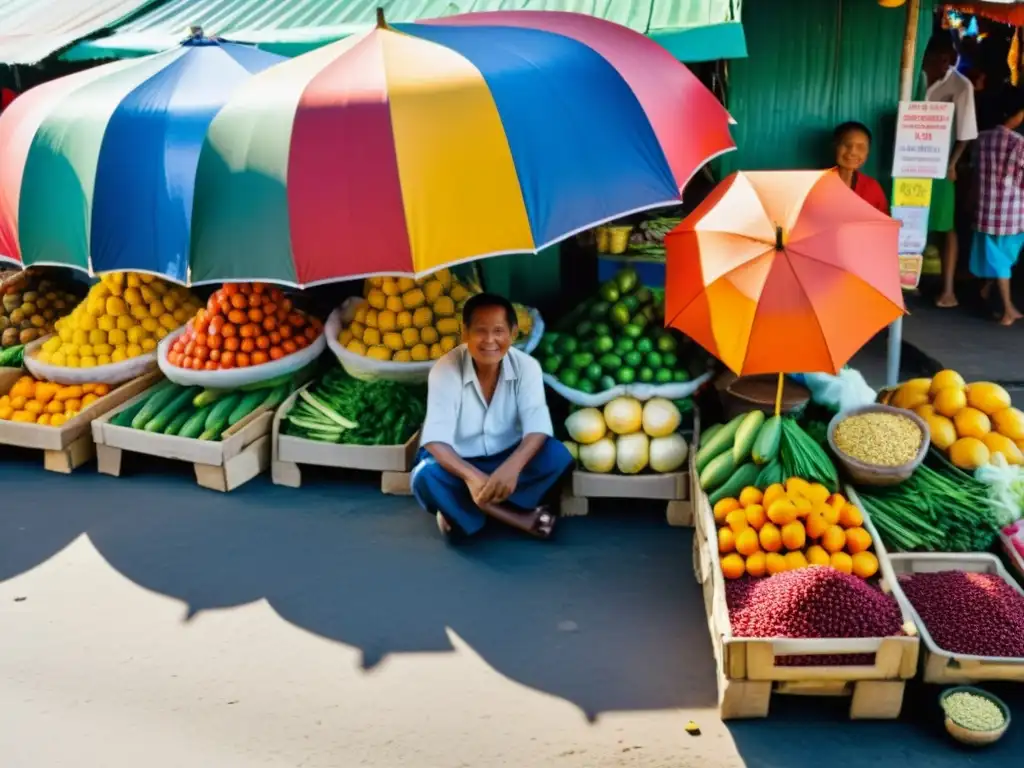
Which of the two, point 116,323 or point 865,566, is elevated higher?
point 116,323

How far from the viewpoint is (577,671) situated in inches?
149

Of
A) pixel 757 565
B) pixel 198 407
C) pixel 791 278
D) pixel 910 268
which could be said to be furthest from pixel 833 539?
pixel 198 407

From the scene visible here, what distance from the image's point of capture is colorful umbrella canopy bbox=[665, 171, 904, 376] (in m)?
3.86

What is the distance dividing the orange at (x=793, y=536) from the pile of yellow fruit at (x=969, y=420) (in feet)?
3.90

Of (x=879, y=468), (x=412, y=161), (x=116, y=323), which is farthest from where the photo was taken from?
(x=116, y=323)

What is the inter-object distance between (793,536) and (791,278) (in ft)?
3.56

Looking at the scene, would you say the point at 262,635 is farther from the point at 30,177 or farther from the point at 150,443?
the point at 30,177

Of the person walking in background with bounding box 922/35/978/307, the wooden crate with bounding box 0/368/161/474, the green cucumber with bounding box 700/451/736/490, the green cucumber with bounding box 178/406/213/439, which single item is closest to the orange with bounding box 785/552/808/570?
the green cucumber with bounding box 700/451/736/490

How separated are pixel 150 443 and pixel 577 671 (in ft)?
9.96

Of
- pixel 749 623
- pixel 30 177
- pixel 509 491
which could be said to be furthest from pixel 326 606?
pixel 30 177

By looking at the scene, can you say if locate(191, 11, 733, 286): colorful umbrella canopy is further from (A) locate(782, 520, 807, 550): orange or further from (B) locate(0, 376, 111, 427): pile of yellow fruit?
(B) locate(0, 376, 111, 427): pile of yellow fruit

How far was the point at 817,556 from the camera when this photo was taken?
150 inches

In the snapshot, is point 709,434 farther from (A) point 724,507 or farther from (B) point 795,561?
(B) point 795,561

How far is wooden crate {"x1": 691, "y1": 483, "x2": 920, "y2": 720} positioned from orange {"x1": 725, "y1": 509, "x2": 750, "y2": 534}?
0.52 meters
